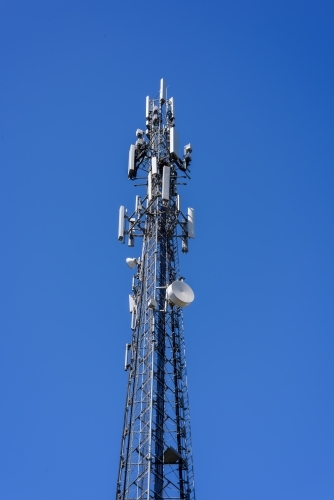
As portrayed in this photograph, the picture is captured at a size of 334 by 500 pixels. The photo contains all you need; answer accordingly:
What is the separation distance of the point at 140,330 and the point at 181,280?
2.99 metres

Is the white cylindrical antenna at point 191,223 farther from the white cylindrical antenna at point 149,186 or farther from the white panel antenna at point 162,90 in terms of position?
the white panel antenna at point 162,90

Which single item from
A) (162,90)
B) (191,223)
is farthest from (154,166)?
(162,90)

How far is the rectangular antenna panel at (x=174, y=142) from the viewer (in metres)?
35.8

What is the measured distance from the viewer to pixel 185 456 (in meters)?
28.8

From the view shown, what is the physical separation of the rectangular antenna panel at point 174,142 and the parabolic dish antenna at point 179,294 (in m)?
7.44

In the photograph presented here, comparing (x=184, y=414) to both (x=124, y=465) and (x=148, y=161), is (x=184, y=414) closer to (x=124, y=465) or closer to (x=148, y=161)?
(x=124, y=465)

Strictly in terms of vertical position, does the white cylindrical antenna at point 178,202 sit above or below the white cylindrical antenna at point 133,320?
above

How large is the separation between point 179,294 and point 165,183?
18.9ft

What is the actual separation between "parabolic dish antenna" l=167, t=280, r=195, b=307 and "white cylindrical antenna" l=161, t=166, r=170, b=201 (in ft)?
14.6

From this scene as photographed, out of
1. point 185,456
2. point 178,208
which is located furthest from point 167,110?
point 185,456

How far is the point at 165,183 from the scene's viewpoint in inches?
1342

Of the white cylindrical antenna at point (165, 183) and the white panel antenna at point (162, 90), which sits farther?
the white panel antenna at point (162, 90)

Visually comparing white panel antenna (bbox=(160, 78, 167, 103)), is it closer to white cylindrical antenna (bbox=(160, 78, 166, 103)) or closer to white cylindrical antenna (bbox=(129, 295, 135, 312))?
white cylindrical antenna (bbox=(160, 78, 166, 103))

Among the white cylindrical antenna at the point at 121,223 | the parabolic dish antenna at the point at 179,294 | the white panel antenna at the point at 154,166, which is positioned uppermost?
the white panel antenna at the point at 154,166
